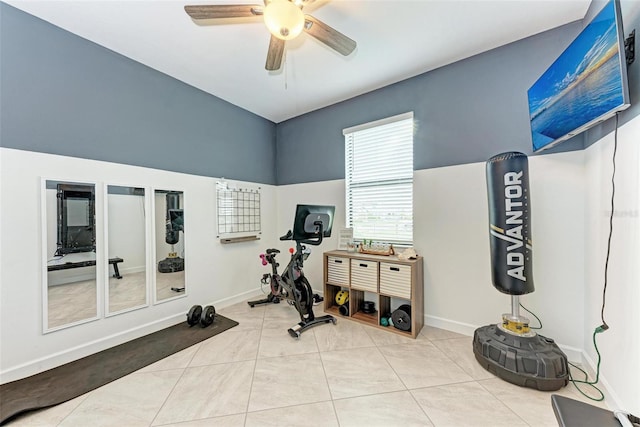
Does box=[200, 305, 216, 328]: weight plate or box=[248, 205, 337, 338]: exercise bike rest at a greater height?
box=[248, 205, 337, 338]: exercise bike

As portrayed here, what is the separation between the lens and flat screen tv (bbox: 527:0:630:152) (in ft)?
4.11

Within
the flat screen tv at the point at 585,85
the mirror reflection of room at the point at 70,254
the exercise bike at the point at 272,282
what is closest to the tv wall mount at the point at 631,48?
the flat screen tv at the point at 585,85

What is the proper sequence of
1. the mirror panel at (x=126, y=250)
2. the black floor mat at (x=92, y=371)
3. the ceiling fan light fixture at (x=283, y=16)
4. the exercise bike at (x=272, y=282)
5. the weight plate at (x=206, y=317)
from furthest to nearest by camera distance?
the exercise bike at (x=272, y=282), the weight plate at (x=206, y=317), the mirror panel at (x=126, y=250), the black floor mat at (x=92, y=371), the ceiling fan light fixture at (x=283, y=16)

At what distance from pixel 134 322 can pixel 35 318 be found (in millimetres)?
728

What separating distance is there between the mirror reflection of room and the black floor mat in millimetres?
378

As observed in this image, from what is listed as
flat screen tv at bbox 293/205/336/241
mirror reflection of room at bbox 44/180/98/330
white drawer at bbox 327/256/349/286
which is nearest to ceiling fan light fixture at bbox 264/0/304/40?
flat screen tv at bbox 293/205/336/241

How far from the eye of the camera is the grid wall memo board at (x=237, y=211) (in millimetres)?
3307

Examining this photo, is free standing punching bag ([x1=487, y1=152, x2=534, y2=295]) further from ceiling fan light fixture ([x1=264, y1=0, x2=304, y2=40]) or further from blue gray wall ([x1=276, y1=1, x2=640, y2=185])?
ceiling fan light fixture ([x1=264, y1=0, x2=304, y2=40])

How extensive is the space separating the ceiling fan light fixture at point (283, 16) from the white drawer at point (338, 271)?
2.30m

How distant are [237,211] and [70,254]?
5.79ft

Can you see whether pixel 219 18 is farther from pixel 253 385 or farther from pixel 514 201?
pixel 253 385

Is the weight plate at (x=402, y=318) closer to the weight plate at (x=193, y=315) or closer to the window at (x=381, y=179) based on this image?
the window at (x=381, y=179)

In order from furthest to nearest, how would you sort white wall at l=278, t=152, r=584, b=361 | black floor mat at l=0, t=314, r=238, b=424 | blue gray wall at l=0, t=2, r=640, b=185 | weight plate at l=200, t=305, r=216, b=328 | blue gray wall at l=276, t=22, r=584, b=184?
weight plate at l=200, t=305, r=216, b=328
blue gray wall at l=276, t=22, r=584, b=184
white wall at l=278, t=152, r=584, b=361
blue gray wall at l=0, t=2, r=640, b=185
black floor mat at l=0, t=314, r=238, b=424

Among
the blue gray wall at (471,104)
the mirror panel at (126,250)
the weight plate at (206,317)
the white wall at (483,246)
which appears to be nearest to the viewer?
the white wall at (483,246)
